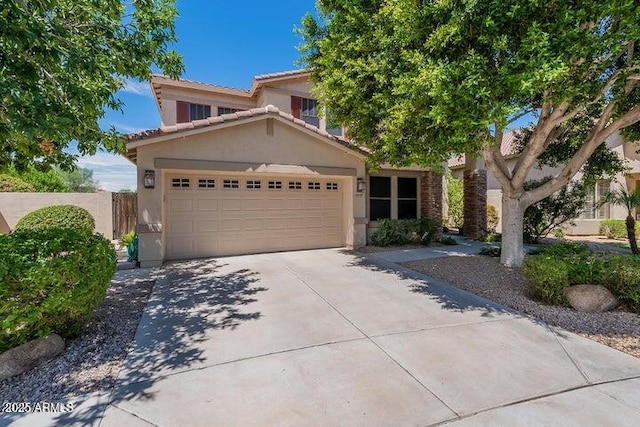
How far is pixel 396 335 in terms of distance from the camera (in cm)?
455

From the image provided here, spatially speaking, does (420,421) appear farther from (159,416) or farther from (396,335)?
(159,416)

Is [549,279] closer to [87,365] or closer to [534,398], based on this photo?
[534,398]

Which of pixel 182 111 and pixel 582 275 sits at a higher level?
pixel 182 111

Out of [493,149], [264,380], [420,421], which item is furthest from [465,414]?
[493,149]

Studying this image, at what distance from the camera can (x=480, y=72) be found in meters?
5.20

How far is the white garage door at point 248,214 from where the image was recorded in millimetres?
9648

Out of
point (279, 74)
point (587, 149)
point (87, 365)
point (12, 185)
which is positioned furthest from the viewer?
point (279, 74)

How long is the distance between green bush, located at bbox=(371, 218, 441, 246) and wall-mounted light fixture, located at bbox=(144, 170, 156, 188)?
760 cm

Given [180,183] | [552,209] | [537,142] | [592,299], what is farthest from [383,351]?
[552,209]

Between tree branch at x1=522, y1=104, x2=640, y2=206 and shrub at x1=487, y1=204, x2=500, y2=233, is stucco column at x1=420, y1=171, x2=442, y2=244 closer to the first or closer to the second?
tree branch at x1=522, y1=104, x2=640, y2=206

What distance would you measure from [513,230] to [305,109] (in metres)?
11.0

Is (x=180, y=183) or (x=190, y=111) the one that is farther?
(x=190, y=111)

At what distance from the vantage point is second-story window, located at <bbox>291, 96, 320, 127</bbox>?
50.7 feet

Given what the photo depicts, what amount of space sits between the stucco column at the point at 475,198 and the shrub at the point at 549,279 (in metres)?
8.58
